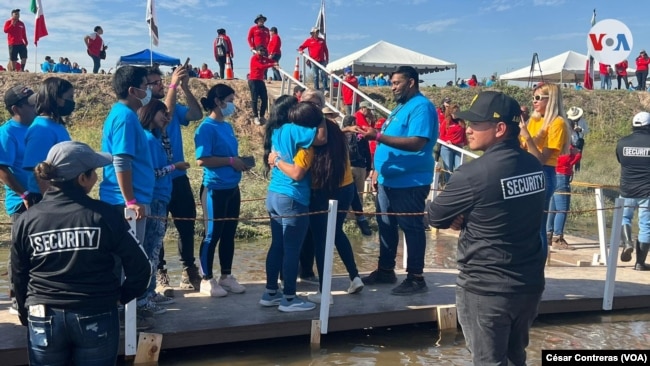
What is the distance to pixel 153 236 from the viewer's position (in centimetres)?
498

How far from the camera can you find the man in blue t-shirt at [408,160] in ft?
18.0

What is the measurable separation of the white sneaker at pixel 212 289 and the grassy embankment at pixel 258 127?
495cm

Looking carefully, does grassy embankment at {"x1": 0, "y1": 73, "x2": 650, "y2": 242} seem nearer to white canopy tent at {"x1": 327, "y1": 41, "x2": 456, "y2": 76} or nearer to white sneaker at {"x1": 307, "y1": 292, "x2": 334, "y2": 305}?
white canopy tent at {"x1": 327, "y1": 41, "x2": 456, "y2": 76}

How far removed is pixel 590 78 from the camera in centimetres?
2467

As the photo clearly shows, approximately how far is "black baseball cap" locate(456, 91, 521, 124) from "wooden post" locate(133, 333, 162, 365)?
2.86 m

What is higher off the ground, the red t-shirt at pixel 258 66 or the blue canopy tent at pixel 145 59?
the blue canopy tent at pixel 145 59

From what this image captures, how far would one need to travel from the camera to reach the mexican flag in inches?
758

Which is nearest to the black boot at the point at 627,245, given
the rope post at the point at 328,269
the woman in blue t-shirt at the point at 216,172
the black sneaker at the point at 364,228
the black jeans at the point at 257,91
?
the black sneaker at the point at 364,228

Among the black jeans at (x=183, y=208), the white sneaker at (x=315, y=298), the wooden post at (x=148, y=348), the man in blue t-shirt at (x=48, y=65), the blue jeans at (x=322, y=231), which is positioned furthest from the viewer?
the man in blue t-shirt at (x=48, y=65)

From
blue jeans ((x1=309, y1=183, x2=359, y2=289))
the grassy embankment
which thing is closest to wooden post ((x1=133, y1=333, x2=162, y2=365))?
blue jeans ((x1=309, y1=183, x2=359, y2=289))

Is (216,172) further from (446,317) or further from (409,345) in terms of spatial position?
(446,317)

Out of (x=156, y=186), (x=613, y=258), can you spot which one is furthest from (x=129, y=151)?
(x=613, y=258)

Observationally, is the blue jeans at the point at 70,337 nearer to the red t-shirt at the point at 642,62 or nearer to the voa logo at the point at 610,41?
the voa logo at the point at 610,41

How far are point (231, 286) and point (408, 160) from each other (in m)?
2.00
